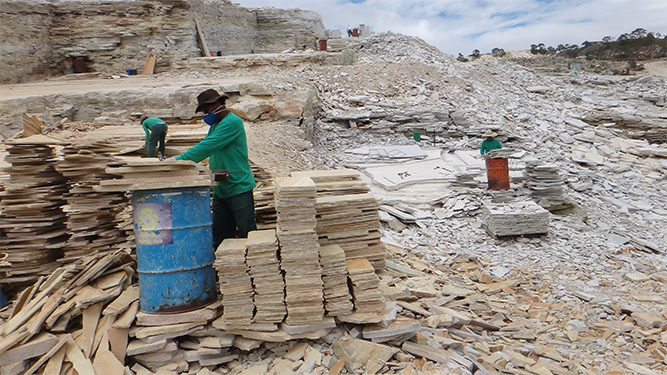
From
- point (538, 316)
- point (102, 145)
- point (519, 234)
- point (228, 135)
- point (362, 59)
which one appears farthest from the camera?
point (362, 59)

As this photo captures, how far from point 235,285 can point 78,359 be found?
1304 mm

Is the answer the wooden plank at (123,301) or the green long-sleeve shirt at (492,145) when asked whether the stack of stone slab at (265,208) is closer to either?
the wooden plank at (123,301)

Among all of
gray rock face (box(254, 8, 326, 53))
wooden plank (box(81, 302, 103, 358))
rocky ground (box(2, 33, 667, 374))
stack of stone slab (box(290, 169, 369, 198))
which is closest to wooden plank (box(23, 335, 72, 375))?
wooden plank (box(81, 302, 103, 358))

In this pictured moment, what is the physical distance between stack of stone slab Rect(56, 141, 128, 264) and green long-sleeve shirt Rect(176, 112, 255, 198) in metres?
1.31

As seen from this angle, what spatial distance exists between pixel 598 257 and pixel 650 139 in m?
10.6

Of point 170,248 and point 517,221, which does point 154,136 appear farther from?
point 517,221

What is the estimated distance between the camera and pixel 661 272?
A: 7.09 metres

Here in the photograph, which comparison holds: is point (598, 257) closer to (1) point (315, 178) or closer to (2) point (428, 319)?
(2) point (428, 319)

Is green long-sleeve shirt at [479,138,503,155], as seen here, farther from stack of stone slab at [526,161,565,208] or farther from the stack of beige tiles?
the stack of beige tiles

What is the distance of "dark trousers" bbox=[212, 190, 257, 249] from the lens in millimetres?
4238

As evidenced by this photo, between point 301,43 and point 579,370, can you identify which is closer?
point 579,370

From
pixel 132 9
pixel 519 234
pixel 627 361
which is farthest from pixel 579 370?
pixel 132 9

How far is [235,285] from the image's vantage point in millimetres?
3604

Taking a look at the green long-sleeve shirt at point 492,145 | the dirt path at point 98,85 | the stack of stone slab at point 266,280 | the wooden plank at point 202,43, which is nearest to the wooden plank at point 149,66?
the dirt path at point 98,85
